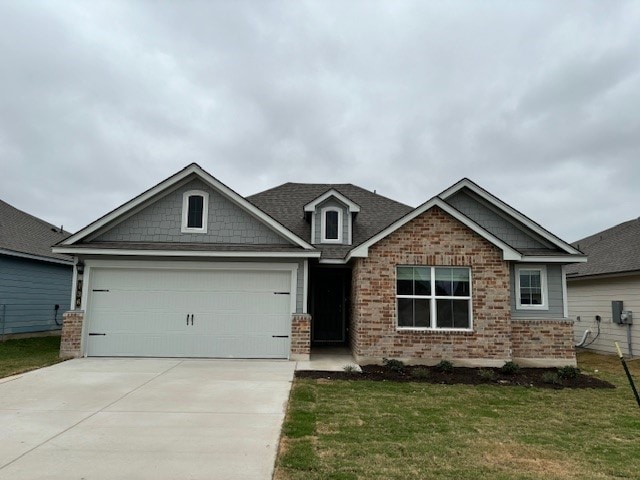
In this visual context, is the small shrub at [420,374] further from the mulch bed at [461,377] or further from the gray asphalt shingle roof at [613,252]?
the gray asphalt shingle roof at [613,252]

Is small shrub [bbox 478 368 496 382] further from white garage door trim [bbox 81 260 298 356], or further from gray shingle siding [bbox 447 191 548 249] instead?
white garage door trim [bbox 81 260 298 356]

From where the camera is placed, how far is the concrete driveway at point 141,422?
14.9 feet

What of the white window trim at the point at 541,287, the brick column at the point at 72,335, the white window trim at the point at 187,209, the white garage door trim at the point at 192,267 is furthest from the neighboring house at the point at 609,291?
the brick column at the point at 72,335

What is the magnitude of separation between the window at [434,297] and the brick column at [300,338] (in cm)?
238

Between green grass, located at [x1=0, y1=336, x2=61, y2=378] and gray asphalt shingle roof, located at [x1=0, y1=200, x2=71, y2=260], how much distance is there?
10.5 feet

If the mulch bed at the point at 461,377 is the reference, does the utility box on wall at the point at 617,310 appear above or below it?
above

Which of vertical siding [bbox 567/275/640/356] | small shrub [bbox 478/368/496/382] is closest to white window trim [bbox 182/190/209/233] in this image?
small shrub [bbox 478/368/496/382]

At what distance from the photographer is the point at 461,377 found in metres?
9.77

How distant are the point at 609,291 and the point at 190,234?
1389 centimetres

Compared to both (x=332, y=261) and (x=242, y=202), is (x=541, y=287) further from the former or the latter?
(x=242, y=202)

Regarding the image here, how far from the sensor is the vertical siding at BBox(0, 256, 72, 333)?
1534 centimetres

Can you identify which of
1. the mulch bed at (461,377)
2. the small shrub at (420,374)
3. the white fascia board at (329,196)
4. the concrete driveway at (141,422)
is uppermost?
the white fascia board at (329,196)

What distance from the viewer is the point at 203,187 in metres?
12.3

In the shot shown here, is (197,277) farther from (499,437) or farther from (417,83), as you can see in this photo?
(417,83)
